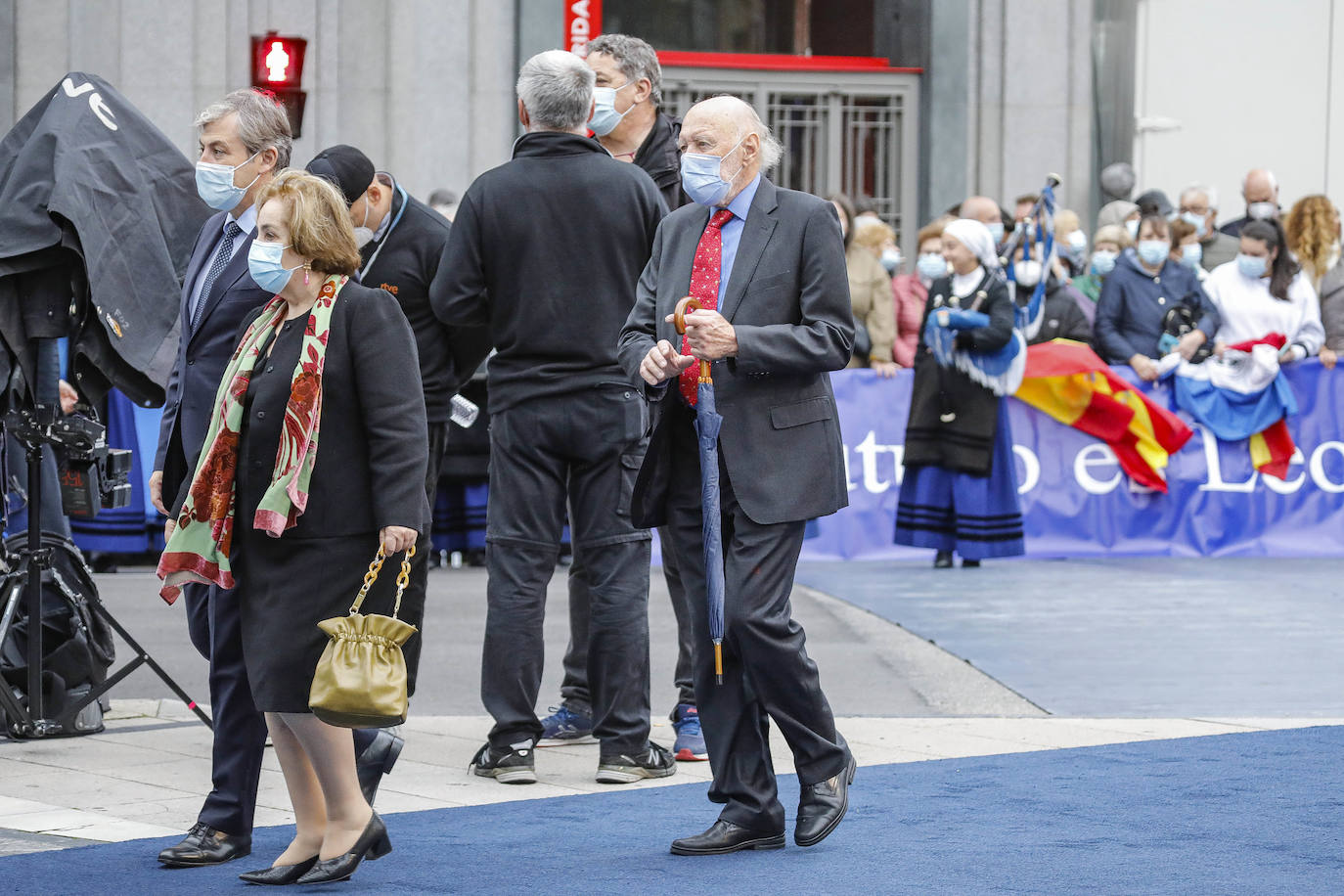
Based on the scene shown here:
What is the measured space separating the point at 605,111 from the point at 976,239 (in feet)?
16.6

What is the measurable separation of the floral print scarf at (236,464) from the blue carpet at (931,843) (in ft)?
2.60

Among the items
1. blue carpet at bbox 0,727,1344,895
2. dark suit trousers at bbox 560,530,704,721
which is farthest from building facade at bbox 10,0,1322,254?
blue carpet at bbox 0,727,1344,895

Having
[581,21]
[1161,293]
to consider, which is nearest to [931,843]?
[1161,293]

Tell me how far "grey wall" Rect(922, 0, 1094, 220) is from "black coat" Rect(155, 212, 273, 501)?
1334 centimetres

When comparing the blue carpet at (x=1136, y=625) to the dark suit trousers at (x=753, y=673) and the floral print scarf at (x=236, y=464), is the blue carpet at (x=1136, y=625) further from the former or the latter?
the floral print scarf at (x=236, y=464)

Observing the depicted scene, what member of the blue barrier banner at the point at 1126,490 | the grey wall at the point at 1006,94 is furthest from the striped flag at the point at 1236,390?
the grey wall at the point at 1006,94

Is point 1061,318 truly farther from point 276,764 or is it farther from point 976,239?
point 276,764

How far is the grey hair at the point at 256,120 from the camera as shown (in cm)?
587

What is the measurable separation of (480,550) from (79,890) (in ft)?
24.8

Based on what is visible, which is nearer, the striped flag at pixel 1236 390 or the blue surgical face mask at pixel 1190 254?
the striped flag at pixel 1236 390

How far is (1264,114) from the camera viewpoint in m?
20.3

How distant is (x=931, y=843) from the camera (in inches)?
218

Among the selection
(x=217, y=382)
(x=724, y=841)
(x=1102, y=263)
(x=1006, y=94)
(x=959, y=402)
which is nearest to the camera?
(x=724, y=841)

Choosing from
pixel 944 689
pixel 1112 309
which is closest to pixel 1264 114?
pixel 1112 309
